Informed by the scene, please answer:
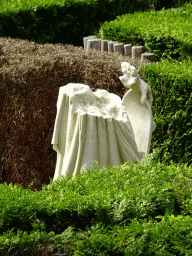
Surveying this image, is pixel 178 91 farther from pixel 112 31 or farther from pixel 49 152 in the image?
pixel 112 31

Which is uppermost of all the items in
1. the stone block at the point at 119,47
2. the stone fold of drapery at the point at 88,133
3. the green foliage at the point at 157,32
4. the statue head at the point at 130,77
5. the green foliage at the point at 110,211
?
the green foliage at the point at 157,32

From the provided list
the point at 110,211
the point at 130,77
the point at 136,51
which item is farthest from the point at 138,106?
the point at 136,51

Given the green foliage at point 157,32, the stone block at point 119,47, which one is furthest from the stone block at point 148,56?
the stone block at point 119,47

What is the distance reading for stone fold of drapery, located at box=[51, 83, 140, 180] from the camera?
15.2 feet

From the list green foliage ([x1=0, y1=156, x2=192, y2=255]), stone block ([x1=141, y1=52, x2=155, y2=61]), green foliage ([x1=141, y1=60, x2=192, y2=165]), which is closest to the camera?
green foliage ([x1=0, y1=156, x2=192, y2=255])

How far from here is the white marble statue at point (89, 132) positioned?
4633mm

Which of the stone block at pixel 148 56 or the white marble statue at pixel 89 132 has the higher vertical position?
the stone block at pixel 148 56

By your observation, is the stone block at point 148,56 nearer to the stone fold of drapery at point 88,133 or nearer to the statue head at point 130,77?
the statue head at point 130,77

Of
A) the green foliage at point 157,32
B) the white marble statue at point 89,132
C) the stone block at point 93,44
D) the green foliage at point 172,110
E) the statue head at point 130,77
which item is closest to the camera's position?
the white marble statue at point 89,132

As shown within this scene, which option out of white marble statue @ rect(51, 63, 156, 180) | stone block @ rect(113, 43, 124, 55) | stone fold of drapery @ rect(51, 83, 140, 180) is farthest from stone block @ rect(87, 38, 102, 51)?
stone fold of drapery @ rect(51, 83, 140, 180)

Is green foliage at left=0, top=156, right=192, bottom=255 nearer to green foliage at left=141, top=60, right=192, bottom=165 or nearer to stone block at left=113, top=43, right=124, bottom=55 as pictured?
green foliage at left=141, top=60, right=192, bottom=165

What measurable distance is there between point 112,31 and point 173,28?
5.18ft

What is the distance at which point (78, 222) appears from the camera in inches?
138

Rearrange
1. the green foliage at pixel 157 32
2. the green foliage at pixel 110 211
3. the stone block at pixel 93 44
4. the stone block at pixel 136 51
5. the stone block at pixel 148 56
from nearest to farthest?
1. the green foliage at pixel 110 211
2. the green foliage at pixel 157 32
3. the stone block at pixel 148 56
4. the stone block at pixel 136 51
5. the stone block at pixel 93 44
